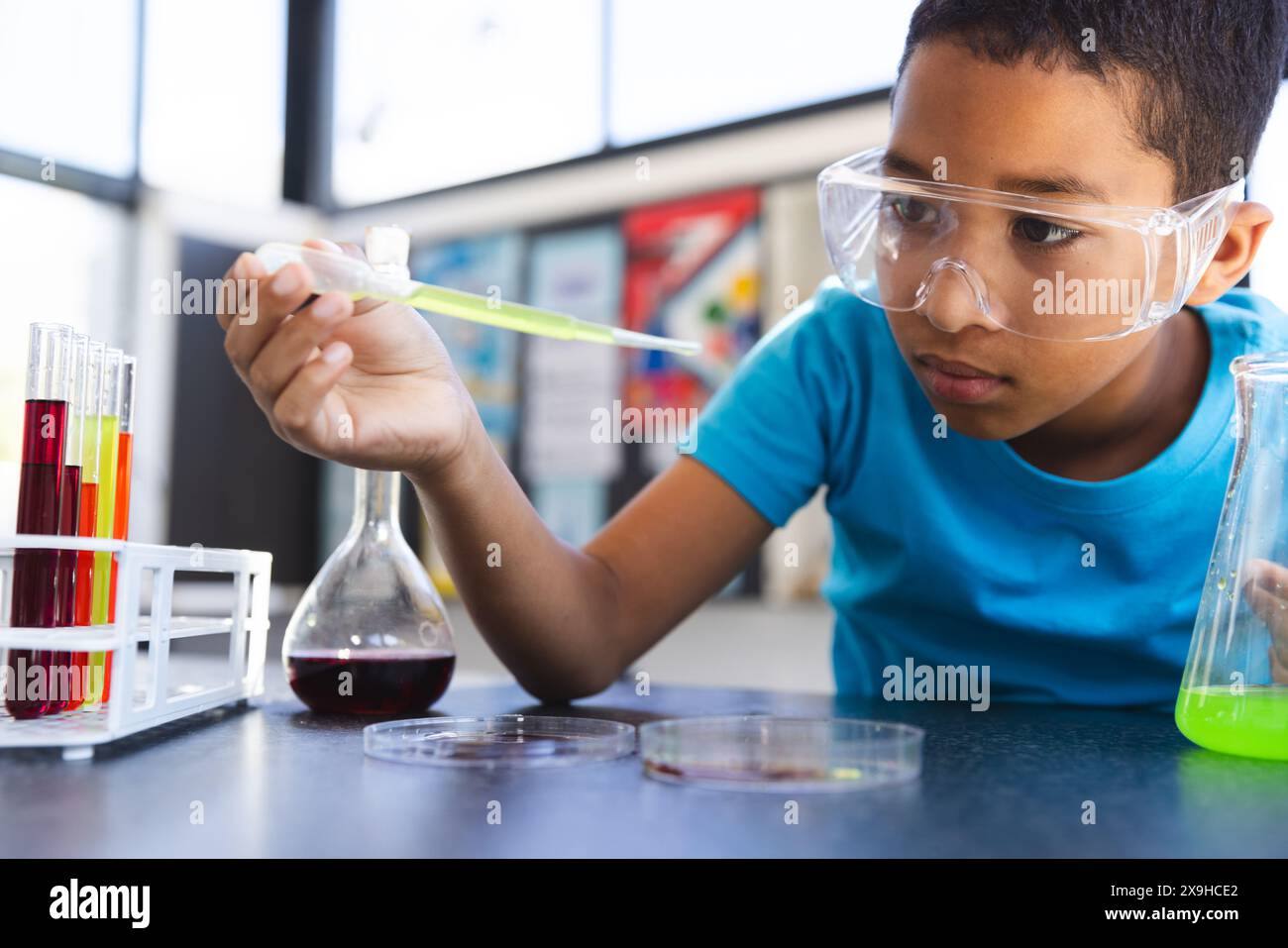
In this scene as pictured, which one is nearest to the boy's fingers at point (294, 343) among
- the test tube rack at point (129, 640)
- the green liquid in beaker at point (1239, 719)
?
the test tube rack at point (129, 640)

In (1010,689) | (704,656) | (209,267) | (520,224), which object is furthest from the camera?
(209,267)

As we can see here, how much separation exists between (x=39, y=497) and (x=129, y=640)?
0.49 ft

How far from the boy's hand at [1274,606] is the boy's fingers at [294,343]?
1.87 ft

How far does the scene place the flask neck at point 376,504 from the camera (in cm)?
86

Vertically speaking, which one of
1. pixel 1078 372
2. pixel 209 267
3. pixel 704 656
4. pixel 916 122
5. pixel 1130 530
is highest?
pixel 209 267

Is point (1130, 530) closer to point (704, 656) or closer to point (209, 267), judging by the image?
point (704, 656)

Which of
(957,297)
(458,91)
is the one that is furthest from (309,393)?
(458,91)

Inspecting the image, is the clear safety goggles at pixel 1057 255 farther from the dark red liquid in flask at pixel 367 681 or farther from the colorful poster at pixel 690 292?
the colorful poster at pixel 690 292

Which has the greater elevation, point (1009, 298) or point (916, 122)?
point (916, 122)

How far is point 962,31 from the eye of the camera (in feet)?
2.98

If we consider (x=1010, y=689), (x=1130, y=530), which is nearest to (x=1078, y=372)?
(x=1130, y=530)

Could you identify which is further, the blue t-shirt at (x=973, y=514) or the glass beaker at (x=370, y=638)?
the blue t-shirt at (x=973, y=514)

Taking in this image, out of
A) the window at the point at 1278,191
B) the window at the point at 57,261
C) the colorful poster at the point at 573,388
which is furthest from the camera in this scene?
the colorful poster at the point at 573,388
